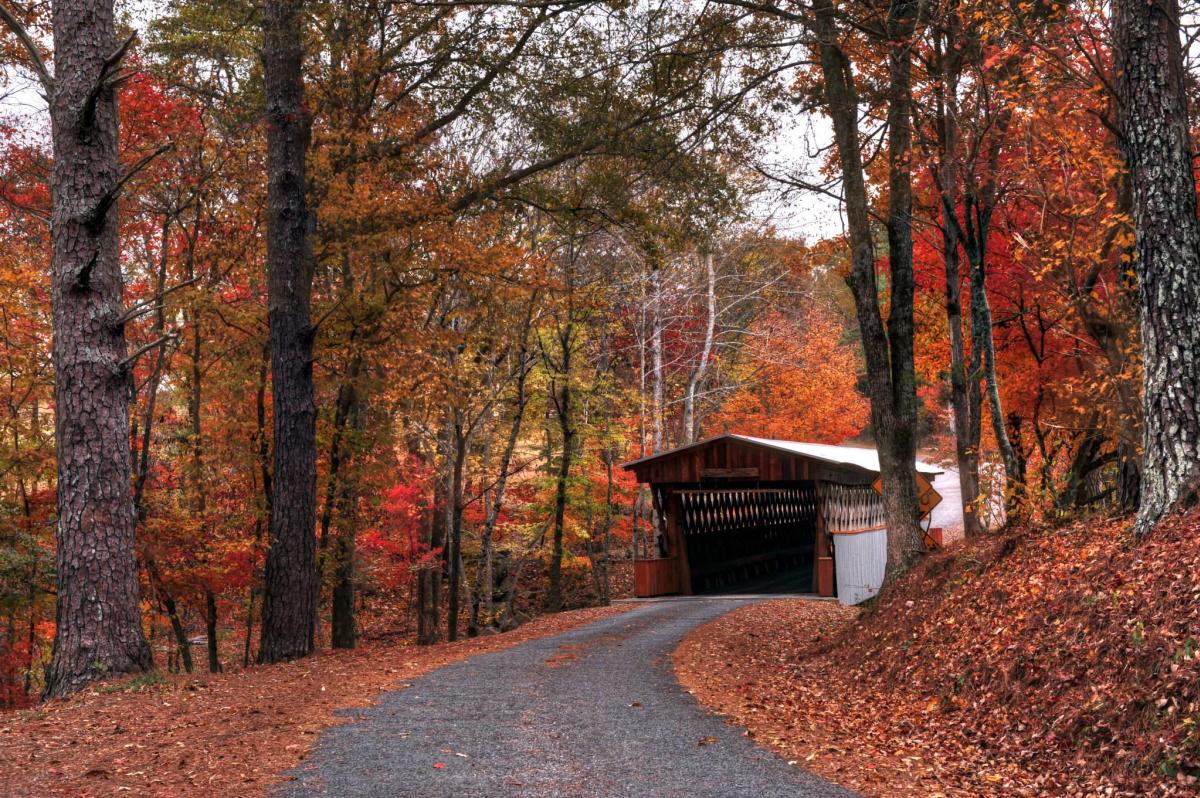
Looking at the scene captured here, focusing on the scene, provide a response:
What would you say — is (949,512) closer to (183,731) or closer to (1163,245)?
(1163,245)

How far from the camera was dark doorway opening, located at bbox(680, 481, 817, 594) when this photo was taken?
73.8 feet

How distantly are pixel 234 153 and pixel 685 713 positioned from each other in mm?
10249

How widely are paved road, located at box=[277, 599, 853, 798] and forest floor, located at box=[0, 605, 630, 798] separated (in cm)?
29

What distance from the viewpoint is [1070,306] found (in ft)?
32.1

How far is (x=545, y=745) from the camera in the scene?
6.34 m

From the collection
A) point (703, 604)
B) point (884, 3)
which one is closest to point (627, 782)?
point (884, 3)

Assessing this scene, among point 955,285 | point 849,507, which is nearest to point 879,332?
point 955,285

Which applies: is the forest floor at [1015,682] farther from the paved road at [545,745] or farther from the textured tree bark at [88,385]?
the textured tree bark at [88,385]

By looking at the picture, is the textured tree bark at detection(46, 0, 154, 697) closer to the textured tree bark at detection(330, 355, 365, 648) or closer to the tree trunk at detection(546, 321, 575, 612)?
the textured tree bark at detection(330, 355, 365, 648)

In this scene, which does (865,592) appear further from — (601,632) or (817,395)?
(817,395)

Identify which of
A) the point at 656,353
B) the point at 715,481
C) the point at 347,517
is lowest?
the point at 347,517

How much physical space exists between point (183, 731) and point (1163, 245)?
7.52 metres

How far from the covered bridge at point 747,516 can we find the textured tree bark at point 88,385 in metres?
12.3

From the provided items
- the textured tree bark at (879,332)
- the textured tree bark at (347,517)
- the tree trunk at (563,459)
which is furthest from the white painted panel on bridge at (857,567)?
the textured tree bark at (347,517)
